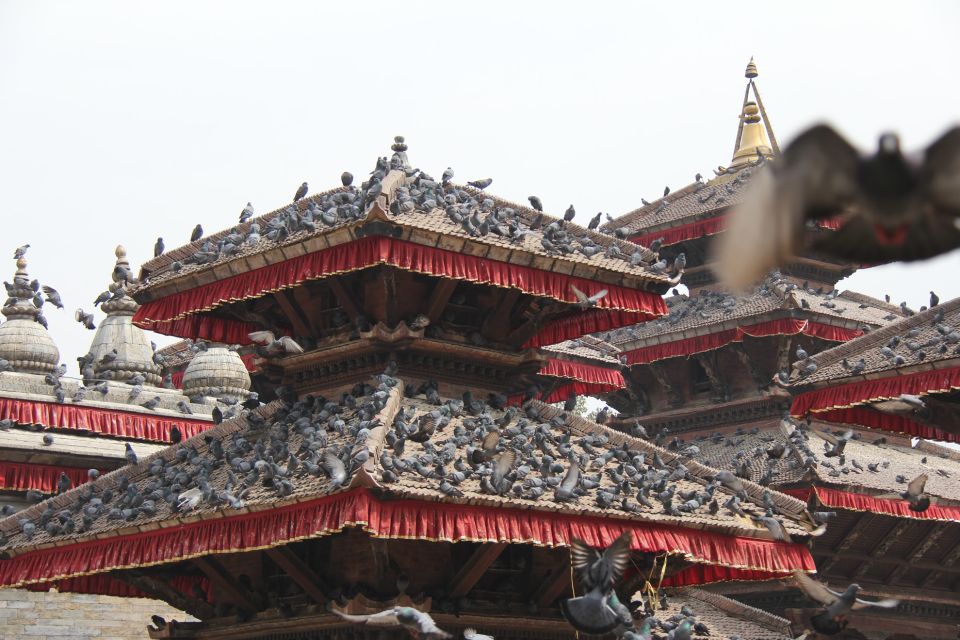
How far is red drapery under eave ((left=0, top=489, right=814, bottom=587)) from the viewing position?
1127 centimetres

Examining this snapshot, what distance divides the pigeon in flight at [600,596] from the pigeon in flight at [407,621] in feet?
3.82

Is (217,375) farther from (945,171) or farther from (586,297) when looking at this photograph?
(945,171)

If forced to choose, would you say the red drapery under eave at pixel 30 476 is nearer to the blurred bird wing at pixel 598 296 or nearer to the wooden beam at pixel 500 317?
the wooden beam at pixel 500 317

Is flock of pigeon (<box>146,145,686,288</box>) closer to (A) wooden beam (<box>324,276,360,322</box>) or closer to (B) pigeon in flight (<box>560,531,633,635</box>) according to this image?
(A) wooden beam (<box>324,276,360,322</box>)

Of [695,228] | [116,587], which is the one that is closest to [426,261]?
[116,587]

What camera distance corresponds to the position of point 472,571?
41.9 ft

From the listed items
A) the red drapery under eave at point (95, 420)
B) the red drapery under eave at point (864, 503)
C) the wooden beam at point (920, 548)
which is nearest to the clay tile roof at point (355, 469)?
the red drapery under eave at point (95, 420)

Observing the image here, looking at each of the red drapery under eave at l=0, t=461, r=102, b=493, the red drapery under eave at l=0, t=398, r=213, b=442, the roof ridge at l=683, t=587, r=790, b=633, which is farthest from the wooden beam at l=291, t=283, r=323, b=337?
the roof ridge at l=683, t=587, r=790, b=633

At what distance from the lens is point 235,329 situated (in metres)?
16.2

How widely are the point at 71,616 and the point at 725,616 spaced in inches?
377

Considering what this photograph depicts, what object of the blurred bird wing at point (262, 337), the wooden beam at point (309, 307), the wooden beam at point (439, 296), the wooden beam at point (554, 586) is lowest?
the wooden beam at point (554, 586)

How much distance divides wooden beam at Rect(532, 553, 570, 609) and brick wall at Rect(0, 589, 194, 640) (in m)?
7.38

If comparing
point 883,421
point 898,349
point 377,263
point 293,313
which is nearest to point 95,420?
point 293,313

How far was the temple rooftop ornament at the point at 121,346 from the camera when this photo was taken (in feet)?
76.0
